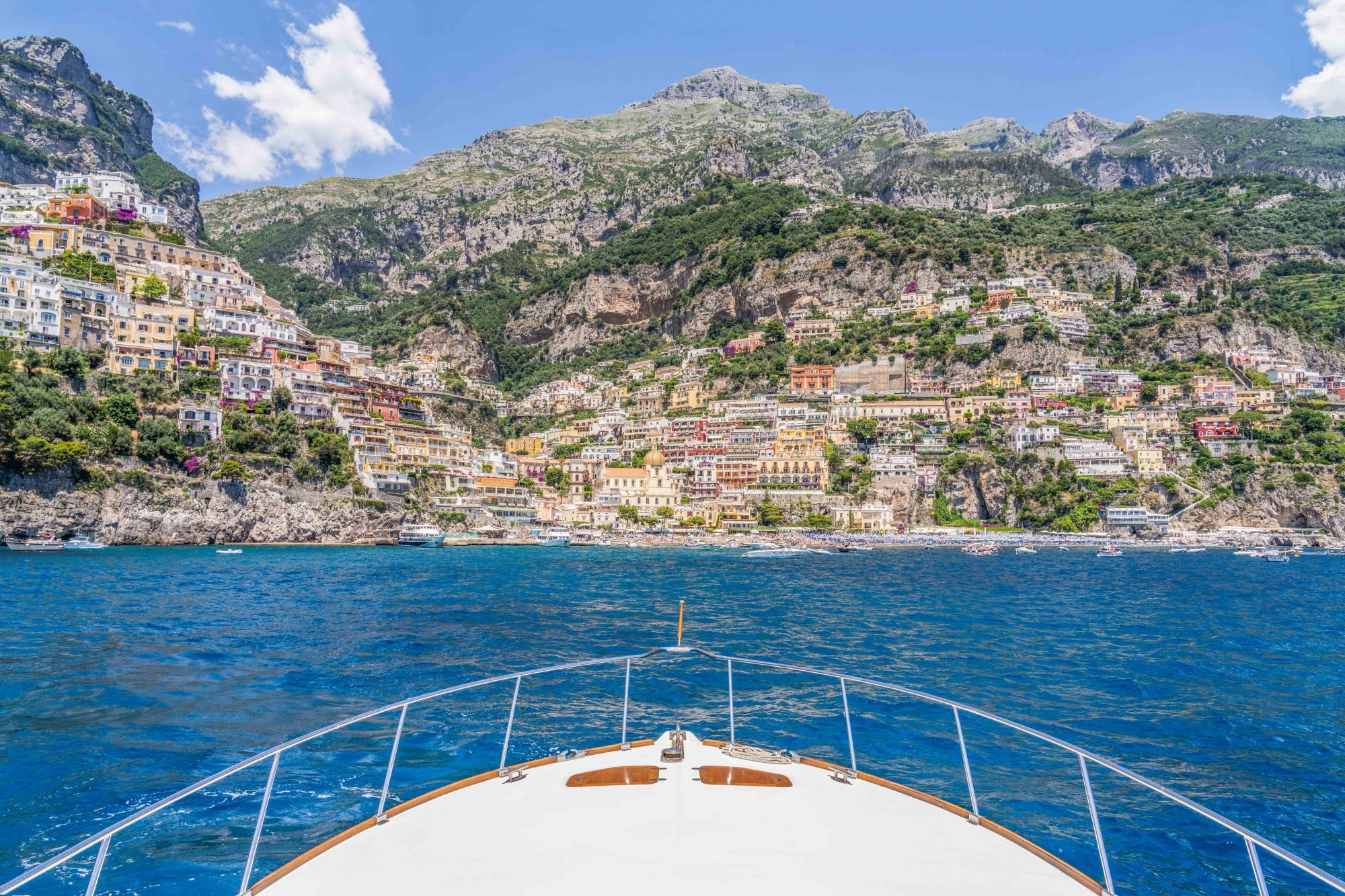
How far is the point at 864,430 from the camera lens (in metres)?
77.5

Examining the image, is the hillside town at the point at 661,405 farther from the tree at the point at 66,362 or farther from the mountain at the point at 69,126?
the mountain at the point at 69,126

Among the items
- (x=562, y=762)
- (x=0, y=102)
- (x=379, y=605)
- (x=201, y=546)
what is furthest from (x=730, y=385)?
(x=0, y=102)

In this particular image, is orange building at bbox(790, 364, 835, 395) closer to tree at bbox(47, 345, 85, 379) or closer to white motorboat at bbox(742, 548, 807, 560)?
white motorboat at bbox(742, 548, 807, 560)

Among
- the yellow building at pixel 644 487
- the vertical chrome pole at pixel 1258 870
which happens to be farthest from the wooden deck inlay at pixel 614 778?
the yellow building at pixel 644 487

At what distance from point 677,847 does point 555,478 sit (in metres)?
78.4

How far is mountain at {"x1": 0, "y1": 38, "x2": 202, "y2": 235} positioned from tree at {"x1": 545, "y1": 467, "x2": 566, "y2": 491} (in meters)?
69.5

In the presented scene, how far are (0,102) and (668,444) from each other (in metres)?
99.1

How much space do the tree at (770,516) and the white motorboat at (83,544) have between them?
4961 cm

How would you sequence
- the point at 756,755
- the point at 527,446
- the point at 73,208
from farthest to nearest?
1. the point at 527,446
2. the point at 73,208
3. the point at 756,755

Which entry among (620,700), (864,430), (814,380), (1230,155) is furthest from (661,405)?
(1230,155)

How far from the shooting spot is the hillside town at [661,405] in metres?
54.1

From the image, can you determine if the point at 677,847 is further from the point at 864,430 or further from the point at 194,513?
the point at 864,430

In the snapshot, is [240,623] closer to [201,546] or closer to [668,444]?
[201,546]

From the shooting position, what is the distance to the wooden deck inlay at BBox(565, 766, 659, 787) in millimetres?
4832
